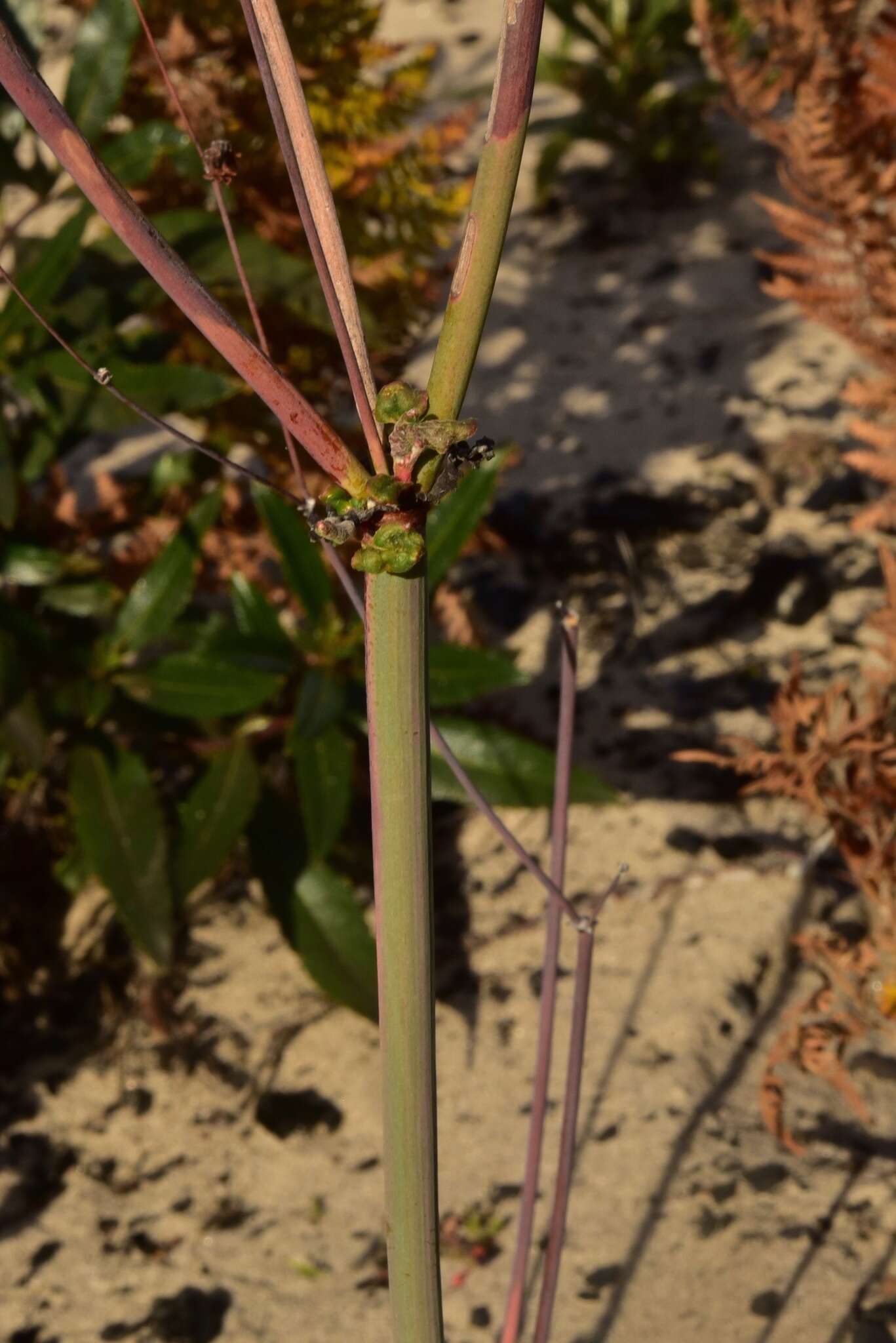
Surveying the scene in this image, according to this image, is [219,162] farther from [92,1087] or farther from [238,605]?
[92,1087]

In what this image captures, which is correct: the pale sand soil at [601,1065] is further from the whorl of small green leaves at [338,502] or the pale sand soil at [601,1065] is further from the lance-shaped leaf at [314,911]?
the whorl of small green leaves at [338,502]

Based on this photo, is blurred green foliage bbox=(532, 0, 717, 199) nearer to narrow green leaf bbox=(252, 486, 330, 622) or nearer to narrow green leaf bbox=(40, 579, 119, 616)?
narrow green leaf bbox=(252, 486, 330, 622)

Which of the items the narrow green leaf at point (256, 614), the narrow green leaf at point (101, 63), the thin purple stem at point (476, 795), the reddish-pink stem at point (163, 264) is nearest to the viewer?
the reddish-pink stem at point (163, 264)

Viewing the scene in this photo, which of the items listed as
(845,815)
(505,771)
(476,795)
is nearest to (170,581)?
(505,771)

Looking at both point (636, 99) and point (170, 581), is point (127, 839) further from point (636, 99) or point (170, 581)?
point (636, 99)

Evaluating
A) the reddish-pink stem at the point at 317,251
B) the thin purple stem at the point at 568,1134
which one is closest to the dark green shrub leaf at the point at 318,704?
the thin purple stem at the point at 568,1134

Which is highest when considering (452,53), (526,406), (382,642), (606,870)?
(452,53)

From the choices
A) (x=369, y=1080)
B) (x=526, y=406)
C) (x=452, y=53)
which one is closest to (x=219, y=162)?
(x=369, y=1080)
